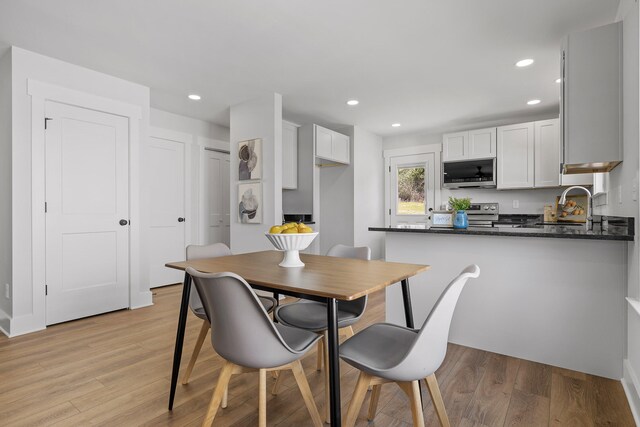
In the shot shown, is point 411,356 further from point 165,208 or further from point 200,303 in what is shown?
point 165,208

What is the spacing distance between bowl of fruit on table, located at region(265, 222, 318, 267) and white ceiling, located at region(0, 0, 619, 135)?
1544 millimetres

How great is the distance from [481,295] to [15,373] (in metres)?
3.17

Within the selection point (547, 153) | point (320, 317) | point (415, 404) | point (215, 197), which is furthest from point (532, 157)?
point (215, 197)

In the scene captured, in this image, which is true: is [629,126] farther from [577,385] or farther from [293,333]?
[293,333]

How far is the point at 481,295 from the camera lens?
248cm

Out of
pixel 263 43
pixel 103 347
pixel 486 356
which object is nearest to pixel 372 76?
pixel 263 43

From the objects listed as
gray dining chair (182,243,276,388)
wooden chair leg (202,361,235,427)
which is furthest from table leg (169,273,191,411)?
wooden chair leg (202,361,235,427)

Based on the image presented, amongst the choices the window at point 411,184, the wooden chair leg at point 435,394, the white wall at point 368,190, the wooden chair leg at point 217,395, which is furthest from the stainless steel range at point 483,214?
the wooden chair leg at point 217,395

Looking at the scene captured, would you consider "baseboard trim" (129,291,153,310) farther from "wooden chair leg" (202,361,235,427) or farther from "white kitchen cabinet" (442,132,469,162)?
"white kitchen cabinet" (442,132,469,162)

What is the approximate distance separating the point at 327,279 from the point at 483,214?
455 centimetres

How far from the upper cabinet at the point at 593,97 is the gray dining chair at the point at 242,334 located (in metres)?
2.09

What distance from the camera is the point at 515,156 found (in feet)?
15.5

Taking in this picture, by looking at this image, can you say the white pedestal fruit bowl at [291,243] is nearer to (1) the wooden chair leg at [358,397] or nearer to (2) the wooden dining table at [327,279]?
(2) the wooden dining table at [327,279]

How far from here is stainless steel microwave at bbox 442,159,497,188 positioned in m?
4.89
